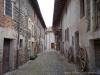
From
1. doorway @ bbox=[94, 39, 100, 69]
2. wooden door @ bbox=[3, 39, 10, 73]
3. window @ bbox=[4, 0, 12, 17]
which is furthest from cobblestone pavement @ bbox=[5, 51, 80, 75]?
window @ bbox=[4, 0, 12, 17]

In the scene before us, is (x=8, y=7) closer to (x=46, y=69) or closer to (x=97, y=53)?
(x=46, y=69)

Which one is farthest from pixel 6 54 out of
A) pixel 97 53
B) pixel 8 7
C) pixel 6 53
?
pixel 97 53

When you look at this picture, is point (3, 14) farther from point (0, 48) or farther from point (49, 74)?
point (49, 74)

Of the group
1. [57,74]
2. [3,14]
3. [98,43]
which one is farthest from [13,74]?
[98,43]

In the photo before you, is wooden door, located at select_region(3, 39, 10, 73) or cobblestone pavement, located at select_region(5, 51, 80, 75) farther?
wooden door, located at select_region(3, 39, 10, 73)

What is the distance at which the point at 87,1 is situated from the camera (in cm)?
835

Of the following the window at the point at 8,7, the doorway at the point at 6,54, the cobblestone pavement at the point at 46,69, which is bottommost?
the cobblestone pavement at the point at 46,69

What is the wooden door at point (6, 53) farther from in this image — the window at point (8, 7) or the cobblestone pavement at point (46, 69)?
the window at point (8, 7)

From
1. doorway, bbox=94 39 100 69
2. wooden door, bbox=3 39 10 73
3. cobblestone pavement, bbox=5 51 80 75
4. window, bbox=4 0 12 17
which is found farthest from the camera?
wooden door, bbox=3 39 10 73

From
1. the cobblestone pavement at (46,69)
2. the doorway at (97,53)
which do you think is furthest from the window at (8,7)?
the doorway at (97,53)

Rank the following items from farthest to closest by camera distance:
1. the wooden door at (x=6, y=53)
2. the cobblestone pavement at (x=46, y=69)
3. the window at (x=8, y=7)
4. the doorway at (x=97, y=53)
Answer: the wooden door at (x=6, y=53), the cobblestone pavement at (x=46, y=69), the window at (x=8, y=7), the doorway at (x=97, y=53)

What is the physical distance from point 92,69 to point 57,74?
1.79 m

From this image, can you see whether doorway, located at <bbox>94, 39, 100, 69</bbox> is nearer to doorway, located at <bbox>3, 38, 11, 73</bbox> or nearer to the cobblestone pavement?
the cobblestone pavement

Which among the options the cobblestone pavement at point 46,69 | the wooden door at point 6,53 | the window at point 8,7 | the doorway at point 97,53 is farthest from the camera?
the wooden door at point 6,53
